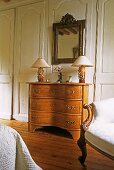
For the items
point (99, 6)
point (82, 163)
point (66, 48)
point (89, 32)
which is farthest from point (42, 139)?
point (99, 6)

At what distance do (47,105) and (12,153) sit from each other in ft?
7.50

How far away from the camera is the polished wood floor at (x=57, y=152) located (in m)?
2.33

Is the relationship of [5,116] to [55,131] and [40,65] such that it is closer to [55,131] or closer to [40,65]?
[55,131]

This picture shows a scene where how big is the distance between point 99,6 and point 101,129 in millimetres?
2382

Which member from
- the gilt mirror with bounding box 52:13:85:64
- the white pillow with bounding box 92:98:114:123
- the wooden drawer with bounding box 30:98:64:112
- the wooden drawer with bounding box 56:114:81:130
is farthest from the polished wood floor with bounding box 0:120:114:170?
the gilt mirror with bounding box 52:13:85:64

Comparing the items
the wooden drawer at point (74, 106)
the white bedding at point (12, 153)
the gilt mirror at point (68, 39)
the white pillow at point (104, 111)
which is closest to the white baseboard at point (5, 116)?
the gilt mirror at point (68, 39)

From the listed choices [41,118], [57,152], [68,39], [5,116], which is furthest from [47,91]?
[5,116]

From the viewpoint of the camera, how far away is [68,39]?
156 inches

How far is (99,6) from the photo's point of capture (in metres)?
3.69

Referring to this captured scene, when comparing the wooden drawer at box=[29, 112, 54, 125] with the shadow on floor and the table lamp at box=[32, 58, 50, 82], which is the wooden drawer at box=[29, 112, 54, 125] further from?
the table lamp at box=[32, 58, 50, 82]

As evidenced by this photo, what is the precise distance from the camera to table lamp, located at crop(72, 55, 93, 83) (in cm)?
343

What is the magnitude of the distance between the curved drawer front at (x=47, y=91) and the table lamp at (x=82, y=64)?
1.16 ft

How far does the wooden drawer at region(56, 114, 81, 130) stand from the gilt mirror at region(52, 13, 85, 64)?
3.41 ft

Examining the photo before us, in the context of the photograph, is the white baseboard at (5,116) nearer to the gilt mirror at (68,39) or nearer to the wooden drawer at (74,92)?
the gilt mirror at (68,39)
